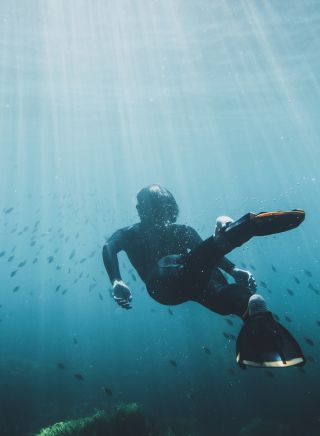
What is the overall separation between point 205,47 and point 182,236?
21.2m

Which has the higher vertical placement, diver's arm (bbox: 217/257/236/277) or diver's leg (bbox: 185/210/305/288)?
diver's leg (bbox: 185/210/305/288)

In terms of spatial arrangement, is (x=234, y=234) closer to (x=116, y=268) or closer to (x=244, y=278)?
(x=244, y=278)

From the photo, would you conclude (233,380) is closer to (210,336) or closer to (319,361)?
(319,361)

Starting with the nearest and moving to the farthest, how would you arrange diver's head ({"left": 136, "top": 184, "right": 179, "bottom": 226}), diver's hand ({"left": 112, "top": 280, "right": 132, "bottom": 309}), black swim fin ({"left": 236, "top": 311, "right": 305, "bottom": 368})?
black swim fin ({"left": 236, "top": 311, "right": 305, "bottom": 368})
diver's hand ({"left": 112, "top": 280, "right": 132, "bottom": 309})
diver's head ({"left": 136, "top": 184, "right": 179, "bottom": 226})

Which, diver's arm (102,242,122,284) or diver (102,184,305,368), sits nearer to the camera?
diver (102,184,305,368)

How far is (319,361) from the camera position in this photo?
16.6 m

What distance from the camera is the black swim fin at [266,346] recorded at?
282cm

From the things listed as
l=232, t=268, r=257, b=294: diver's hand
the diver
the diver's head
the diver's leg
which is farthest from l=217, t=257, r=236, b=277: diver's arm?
the diver's leg

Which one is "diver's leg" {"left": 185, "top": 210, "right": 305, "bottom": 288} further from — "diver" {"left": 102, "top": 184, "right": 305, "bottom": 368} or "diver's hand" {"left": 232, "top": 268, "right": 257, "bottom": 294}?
"diver's hand" {"left": 232, "top": 268, "right": 257, "bottom": 294}

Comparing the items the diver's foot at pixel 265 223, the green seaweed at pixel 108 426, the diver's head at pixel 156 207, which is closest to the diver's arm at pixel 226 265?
the diver's head at pixel 156 207

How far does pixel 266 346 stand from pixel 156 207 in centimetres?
243

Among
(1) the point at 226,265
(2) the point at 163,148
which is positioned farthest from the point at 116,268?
(2) the point at 163,148

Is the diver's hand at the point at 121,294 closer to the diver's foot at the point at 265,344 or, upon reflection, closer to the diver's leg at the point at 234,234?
the diver's leg at the point at 234,234

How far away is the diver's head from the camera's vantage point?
15.6 feet
